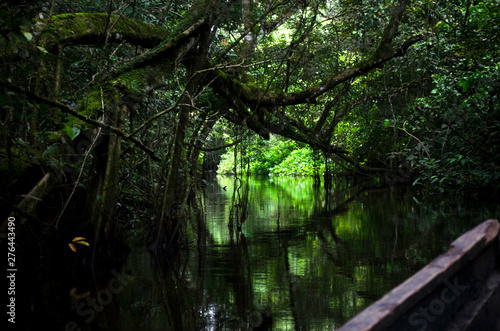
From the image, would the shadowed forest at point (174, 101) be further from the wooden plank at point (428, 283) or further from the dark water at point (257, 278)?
the wooden plank at point (428, 283)

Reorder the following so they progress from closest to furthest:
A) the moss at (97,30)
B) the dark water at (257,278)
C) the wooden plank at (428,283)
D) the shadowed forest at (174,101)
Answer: the wooden plank at (428,283)
the dark water at (257,278)
the shadowed forest at (174,101)
the moss at (97,30)

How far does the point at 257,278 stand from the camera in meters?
5.37

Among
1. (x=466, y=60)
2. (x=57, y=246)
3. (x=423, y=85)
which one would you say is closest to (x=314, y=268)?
(x=57, y=246)

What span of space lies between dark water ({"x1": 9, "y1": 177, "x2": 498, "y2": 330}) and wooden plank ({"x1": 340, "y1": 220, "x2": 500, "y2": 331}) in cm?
212

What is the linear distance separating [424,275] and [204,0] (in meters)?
6.27

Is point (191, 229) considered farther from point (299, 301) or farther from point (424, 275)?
point (424, 275)

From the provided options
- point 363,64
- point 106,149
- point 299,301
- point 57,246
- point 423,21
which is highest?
point 423,21

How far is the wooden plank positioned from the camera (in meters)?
1.53

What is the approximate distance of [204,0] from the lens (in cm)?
715

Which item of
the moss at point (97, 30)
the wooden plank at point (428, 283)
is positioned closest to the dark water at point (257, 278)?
the wooden plank at point (428, 283)

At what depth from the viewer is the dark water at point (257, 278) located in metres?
4.20

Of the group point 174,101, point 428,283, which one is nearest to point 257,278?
point 174,101

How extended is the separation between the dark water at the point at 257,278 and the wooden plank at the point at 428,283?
2124 mm

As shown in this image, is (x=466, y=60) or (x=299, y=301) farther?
(x=466, y=60)
